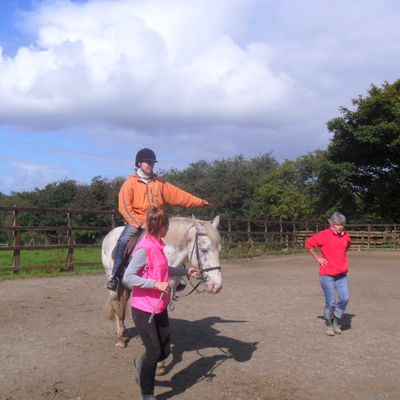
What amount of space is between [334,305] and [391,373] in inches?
76.2

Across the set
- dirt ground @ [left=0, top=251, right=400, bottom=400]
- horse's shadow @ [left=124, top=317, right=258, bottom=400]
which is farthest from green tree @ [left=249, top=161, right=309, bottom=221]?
horse's shadow @ [left=124, top=317, right=258, bottom=400]

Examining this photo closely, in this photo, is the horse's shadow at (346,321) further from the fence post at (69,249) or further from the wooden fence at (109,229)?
the wooden fence at (109,229)

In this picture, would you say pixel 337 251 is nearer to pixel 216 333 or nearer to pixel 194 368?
pixel 216 333

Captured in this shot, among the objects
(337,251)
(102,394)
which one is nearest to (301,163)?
(337,251)

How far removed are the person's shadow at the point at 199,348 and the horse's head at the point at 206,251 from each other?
3.25 feet

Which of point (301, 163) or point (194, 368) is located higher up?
point (301, 163)

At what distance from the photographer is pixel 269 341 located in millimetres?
6496

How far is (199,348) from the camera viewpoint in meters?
6.07

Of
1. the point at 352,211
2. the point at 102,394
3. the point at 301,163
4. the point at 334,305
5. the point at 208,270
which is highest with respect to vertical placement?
the point at 301,163

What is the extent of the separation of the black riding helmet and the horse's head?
0.93 metres

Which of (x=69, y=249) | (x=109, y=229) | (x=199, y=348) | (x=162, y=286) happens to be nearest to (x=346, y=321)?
(x=199, y=348)

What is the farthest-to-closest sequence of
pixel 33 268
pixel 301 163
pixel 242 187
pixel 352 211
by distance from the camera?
pixel 301 163, pixel 242 187, pixel 352 211, pixel 33 268

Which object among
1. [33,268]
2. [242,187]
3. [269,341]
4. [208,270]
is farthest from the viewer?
[242,187]

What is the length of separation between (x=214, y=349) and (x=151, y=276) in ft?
7.45
